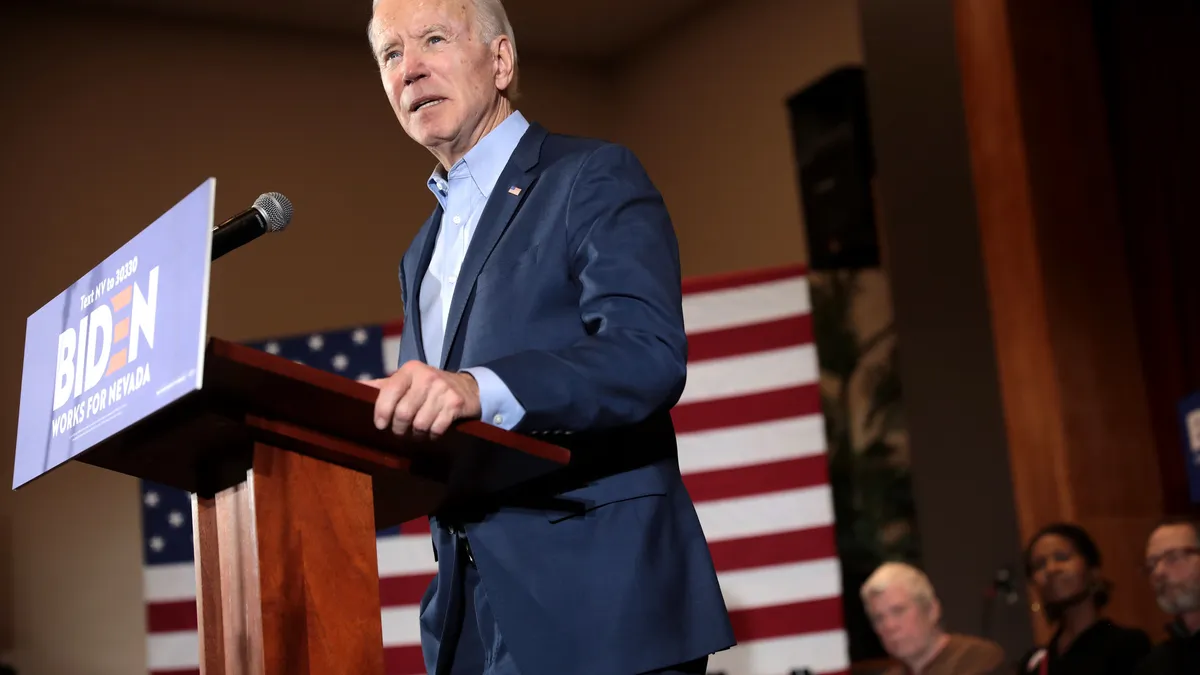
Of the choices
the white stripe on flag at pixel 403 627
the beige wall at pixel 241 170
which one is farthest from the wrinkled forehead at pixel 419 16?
the beige wall at pixel 241 170

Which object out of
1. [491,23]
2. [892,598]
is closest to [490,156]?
[491,23]

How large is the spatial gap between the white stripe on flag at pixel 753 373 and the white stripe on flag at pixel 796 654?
84 cm

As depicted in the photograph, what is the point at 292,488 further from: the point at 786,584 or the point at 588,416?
the point at 786,584

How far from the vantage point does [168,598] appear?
16.4 feet

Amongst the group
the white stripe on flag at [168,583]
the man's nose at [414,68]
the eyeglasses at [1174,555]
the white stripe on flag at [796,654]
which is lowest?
the white stripe on flag at [796,654]

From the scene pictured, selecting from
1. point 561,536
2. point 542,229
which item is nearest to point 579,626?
point 561,536

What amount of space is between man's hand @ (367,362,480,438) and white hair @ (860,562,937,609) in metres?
3.29

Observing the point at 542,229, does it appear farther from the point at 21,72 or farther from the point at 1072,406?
the point at 21,72

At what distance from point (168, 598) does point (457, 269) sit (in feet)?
12.9

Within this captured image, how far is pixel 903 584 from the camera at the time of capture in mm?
4129

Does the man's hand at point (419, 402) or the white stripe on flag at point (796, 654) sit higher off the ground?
the man's hand at point (419, 402)

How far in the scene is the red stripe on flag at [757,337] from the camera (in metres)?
4.56

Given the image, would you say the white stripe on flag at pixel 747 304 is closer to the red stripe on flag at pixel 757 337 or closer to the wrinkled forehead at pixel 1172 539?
the red stripe on flag at pixel 757 337

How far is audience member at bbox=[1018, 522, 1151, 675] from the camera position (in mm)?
3902
